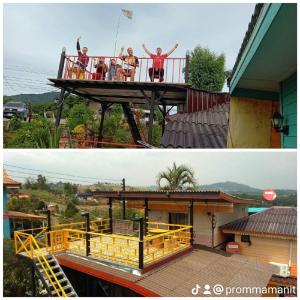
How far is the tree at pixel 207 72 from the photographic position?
21.9 meters

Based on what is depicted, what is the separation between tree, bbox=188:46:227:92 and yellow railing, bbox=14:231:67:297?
17847 mm

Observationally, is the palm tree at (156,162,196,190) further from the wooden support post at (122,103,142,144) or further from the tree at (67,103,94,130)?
the tree at (67,103,94,130)

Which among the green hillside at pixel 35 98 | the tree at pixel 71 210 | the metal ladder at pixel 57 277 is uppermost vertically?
the green hillside at pixel 35 98

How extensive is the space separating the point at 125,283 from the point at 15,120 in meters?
9.29

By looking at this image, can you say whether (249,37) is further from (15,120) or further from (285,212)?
(15,120)

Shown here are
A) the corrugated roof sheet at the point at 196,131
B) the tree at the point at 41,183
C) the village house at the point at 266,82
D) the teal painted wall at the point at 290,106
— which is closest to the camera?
the village house at the point at 266,82

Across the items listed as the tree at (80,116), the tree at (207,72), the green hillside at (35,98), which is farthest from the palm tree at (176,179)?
the tree at (207,72)

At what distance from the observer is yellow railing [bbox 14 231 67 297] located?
5.61 m

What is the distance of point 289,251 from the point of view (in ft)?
19.9

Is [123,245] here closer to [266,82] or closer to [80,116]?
[266,82]

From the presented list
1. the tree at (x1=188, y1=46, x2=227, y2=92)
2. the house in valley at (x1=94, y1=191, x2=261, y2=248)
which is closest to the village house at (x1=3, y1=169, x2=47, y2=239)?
the house in valley at (x1=94, y1=191, x2=261, y2=248)

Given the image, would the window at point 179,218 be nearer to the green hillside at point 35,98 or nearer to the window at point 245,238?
the window at point 245,238

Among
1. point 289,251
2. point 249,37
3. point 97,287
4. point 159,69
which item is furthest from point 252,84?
point 97,287

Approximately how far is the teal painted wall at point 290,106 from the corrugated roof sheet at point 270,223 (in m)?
2.64
